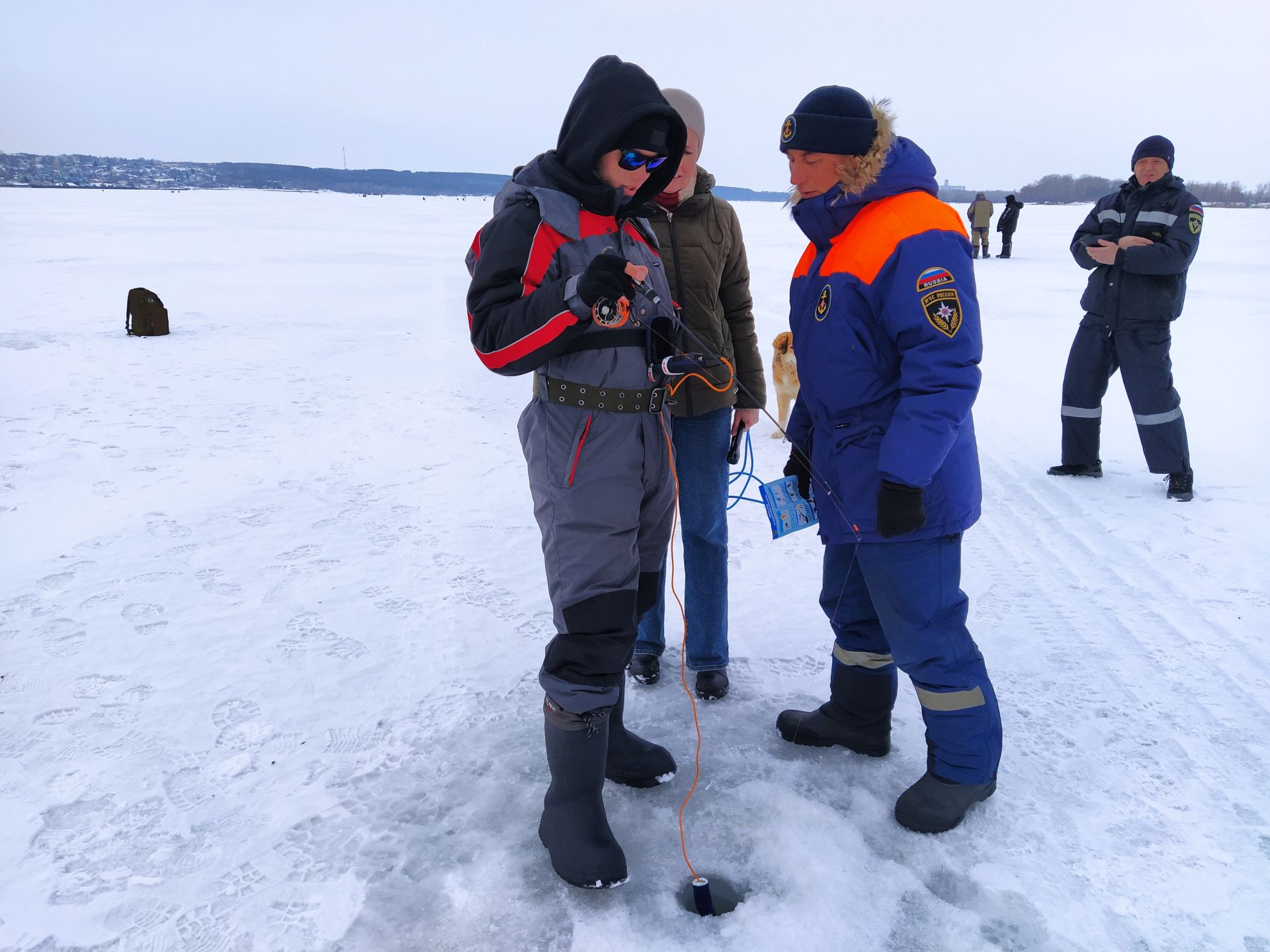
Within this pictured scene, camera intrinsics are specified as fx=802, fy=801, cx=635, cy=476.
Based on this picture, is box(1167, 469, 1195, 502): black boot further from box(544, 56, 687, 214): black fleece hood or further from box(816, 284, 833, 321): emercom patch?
box(544, 56, 687, 214): black fleece hood

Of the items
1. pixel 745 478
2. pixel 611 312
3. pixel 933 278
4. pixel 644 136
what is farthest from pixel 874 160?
pixel 745 478

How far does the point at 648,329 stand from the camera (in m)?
2.07

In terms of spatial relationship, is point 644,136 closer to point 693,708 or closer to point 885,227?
point 885,227

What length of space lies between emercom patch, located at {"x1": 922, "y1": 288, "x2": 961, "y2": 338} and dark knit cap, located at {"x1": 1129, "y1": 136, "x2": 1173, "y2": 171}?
3.54 m

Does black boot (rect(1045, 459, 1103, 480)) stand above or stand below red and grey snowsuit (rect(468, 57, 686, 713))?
below

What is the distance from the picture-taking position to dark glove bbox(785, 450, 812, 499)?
8.22 feet

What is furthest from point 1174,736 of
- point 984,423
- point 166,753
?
point 984,423

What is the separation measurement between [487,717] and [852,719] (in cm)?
122

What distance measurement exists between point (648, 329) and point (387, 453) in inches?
150

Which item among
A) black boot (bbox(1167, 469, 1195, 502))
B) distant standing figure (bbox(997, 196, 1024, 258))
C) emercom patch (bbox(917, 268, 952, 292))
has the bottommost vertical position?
black boot (bbox(1167, 469, 1195, 502))

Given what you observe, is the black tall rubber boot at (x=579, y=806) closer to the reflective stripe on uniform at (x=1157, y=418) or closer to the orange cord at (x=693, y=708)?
the orange cord at (x=693, y=708)

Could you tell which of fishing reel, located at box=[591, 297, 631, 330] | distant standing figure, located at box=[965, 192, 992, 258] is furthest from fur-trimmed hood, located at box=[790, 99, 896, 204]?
distant standing figure, located at box=[965, 192, 992, 258]

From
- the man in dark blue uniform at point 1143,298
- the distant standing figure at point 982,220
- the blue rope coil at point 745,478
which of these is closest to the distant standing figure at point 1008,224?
the distant standing figure at point 982,220

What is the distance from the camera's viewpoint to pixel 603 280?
182cm
